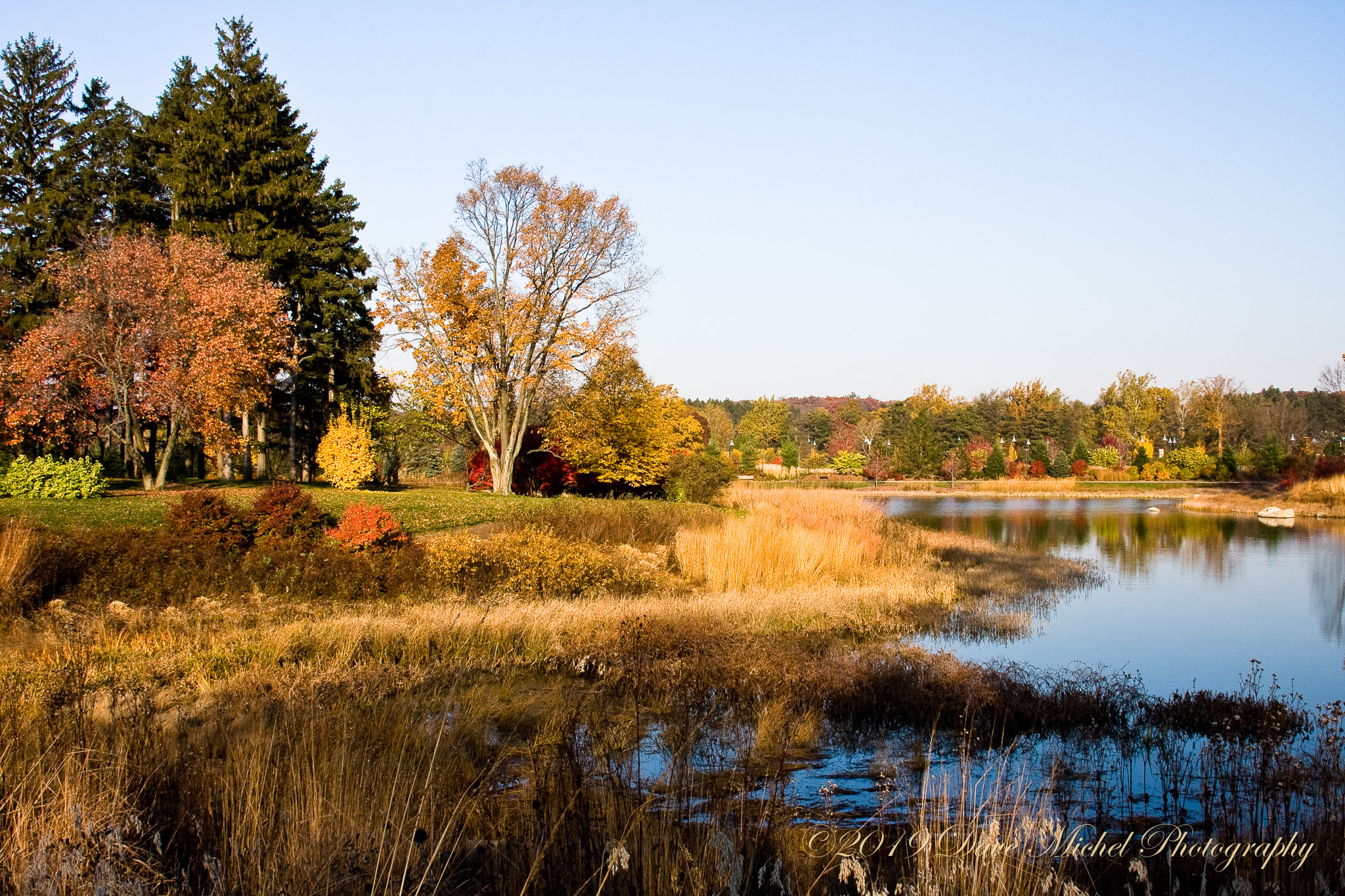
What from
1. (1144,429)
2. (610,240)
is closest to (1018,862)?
(610,240)

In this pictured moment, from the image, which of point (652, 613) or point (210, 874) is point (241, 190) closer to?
point (652, 613)

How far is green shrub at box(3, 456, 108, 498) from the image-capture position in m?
18.2

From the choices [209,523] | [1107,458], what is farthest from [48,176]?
[1107,458]

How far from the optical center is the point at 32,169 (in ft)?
95.0

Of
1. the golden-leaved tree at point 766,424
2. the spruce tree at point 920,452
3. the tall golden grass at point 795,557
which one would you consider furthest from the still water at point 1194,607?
the golden-leaved tree at point 766,424

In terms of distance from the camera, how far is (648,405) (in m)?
29.0

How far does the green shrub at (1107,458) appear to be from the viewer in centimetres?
6488

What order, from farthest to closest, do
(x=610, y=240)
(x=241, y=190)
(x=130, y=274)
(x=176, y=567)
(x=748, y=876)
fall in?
(x=241, y=190), (x=610, y=240), (x=130, y=274), (x=176, y=567), (x=748, y=876)

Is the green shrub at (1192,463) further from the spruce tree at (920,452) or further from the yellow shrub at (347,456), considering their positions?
the yellow shrub at (347,456)

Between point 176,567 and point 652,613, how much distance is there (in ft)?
21.5

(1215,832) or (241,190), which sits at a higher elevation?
(241,190)

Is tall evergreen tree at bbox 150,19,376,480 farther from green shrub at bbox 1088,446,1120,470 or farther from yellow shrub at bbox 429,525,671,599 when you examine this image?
green shrub at bbox 1088,446,1120,470

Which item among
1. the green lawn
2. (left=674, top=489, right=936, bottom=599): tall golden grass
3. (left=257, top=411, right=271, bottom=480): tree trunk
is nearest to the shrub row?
the green lawn

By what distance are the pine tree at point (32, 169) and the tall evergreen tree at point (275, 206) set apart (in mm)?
2997
